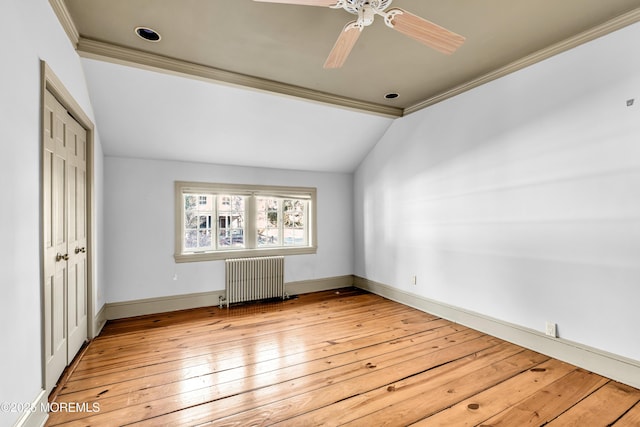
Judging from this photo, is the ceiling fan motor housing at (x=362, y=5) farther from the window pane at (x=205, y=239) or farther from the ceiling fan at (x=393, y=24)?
the window pane at (x=205, y=239)

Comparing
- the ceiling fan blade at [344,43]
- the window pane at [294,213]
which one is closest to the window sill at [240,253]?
the window pane at [294,213]

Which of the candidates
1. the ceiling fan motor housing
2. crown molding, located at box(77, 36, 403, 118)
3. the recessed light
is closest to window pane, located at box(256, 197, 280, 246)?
crown molding, located at box(77, 36, 403, 118)

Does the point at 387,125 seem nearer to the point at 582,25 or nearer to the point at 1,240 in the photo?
the point at 582,25

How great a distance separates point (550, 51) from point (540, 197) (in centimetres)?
134

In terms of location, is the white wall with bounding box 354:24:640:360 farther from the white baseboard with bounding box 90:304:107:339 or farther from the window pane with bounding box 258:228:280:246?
the white baseboard with bounding box 90:304:107:339

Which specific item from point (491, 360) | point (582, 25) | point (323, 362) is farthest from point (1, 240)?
point (582, 25)

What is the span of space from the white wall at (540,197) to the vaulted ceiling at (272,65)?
0.28 m

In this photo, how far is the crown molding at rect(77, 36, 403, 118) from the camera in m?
2.70

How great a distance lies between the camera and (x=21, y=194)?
1.70 metres

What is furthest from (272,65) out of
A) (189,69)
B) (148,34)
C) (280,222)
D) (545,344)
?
(545,344)

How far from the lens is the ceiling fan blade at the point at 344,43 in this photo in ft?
6.50

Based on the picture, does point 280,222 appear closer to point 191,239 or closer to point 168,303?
point 191,239

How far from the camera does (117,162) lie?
400 cm

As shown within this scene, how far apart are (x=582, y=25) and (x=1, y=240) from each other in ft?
13.6
